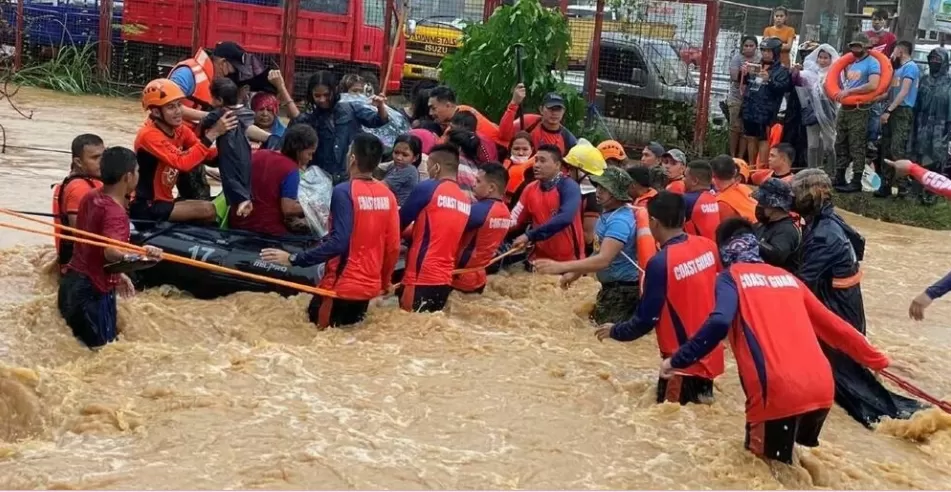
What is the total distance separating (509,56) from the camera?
46.4 feet

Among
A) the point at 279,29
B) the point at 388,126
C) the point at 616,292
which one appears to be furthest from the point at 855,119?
the point at 279,29

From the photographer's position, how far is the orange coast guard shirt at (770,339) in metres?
5.39

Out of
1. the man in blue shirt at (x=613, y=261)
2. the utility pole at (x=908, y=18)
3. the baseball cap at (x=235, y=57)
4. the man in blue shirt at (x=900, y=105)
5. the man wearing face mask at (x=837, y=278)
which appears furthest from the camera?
the utility pole at (x=908, y=18)

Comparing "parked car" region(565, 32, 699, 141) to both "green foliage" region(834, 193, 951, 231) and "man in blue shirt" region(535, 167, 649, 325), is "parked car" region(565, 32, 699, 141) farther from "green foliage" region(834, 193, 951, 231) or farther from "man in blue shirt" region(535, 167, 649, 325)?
"man in blue shirt" region(535, 167, 649, 325)

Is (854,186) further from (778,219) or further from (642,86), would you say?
(778,219)

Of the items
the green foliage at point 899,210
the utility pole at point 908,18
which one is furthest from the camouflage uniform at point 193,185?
the utility pole at point 908,18

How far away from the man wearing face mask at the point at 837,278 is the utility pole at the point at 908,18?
12.3m

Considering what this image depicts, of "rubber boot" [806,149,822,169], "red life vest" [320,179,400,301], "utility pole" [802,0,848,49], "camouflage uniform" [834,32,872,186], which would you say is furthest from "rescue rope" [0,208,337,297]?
"utility pole" [802,0,848,49]

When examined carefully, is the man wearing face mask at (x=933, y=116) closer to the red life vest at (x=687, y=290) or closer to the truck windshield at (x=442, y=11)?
the truck windshield at (x=442, y=11)

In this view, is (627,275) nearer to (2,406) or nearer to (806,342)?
(806,342)

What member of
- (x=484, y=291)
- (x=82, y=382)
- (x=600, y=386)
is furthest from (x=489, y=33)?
(x=82, y=382)

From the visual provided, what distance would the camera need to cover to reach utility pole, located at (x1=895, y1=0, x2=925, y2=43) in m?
18.2

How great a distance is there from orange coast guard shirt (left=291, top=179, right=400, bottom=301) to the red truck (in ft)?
36.6

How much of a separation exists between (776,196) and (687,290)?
911mm
